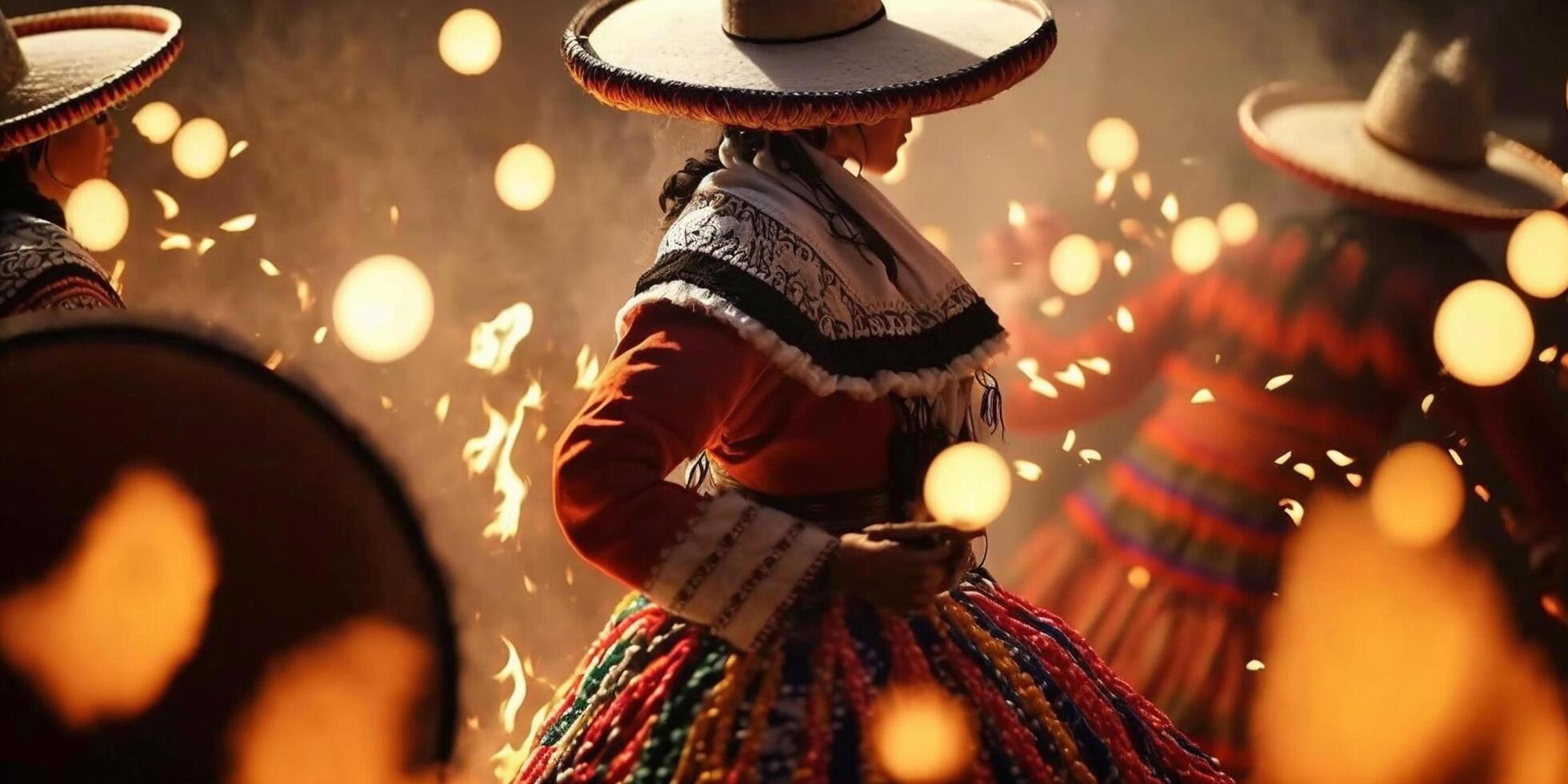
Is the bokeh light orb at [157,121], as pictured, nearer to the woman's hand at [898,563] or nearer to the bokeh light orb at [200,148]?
the bokeh light orb at [200,148]

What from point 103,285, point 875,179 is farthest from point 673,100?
point 875,179

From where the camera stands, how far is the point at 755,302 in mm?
1453

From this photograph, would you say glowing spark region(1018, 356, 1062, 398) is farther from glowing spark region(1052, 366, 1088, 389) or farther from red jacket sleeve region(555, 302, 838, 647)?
red jacket sleeve region(555, 302, 838, 647)

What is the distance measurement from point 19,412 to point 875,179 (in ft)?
10.0

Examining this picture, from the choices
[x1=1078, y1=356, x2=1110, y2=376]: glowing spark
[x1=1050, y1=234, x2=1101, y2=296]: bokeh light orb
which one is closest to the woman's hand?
[x1=1078, y1=356, x2=1110, y2=376]: glowing spark

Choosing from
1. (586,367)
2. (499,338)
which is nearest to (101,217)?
(499,338)

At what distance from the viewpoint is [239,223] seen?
284 centimetres

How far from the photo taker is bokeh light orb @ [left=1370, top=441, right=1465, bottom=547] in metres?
3.21

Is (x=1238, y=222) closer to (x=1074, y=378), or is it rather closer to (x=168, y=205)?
(x=1074, y=378)

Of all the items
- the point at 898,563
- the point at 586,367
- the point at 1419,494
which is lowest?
the point at 1419,494

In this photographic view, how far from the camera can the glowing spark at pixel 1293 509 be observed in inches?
114

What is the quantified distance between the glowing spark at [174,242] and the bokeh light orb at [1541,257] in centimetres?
296

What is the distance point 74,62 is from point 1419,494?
305 cm

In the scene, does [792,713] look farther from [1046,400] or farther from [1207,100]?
[1207,100]
